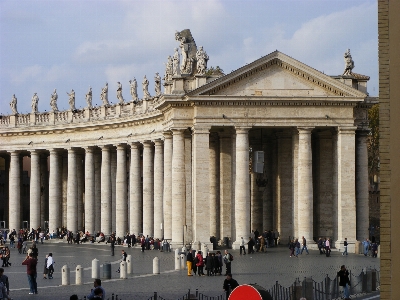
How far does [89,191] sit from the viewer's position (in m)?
106

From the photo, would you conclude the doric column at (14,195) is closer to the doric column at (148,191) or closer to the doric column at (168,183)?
the doric column at (148,191)

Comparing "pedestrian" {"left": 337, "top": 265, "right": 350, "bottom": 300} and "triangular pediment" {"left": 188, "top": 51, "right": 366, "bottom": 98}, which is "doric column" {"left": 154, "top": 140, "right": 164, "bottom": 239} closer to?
"triangular pediment" {"left": 188, "top": 51, "right": 366, "bottom": 98}

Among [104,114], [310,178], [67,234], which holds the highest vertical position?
[104,114]

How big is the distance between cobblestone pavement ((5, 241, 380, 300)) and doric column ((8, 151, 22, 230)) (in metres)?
25.7

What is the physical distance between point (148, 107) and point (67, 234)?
18.7 metres

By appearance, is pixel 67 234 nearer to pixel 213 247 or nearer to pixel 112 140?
pixel 112 140

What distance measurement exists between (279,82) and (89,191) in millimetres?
32141

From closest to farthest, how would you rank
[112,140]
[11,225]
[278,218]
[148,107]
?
[278,218]
[148,107]
[112,140]
[11,225]

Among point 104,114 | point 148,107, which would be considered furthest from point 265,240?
point 104,114

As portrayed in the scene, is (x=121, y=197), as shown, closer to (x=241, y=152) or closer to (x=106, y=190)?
(x=106, y=190)

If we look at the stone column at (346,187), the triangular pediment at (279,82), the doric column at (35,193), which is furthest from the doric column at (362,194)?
the doric column at (35,193)

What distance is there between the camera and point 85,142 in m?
107

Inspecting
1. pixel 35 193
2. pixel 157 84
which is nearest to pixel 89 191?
pixel 35 193

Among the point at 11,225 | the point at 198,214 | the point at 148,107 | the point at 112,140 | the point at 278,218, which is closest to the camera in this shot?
the point at 198,214
